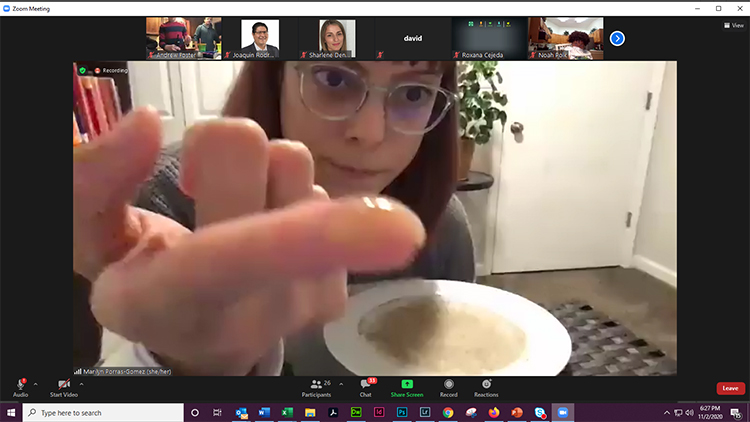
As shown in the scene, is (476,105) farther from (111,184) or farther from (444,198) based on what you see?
(111,184)

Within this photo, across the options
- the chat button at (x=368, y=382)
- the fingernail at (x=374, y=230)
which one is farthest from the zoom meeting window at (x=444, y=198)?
the fingernail at (x=374, y=230)

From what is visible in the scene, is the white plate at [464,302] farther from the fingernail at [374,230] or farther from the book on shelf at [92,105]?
the book on shelf at [92,105]

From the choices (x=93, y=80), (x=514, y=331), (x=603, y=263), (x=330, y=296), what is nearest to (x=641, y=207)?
(x=603, y=263)

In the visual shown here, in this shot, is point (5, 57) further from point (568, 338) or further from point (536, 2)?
point (568, 338)

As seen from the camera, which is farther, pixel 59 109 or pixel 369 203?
pixel 59 109

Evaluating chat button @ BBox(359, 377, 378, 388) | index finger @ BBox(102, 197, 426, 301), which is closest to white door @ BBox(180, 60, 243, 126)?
index finger @ BBox(102, 197, 426, 301)

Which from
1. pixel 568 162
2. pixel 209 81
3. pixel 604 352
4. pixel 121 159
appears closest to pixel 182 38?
pixel 209 81
